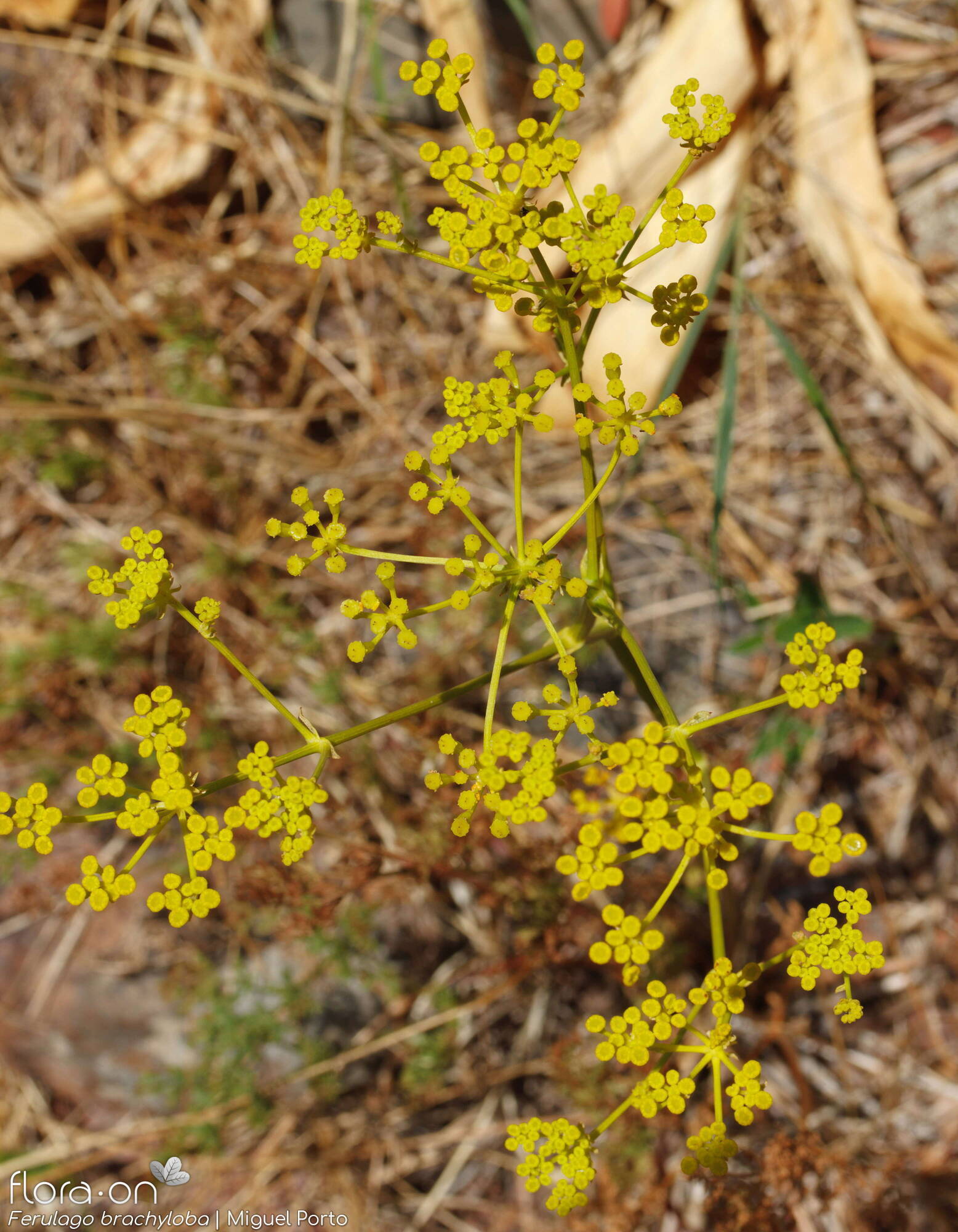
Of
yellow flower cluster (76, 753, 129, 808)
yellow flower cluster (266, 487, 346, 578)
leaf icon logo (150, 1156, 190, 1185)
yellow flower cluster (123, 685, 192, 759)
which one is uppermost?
yellow flower cluster (266, 487, 346, 578)

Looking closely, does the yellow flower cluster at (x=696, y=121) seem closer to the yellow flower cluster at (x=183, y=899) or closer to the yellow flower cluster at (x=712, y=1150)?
the yellow flower cluster at (x=183, y=899)

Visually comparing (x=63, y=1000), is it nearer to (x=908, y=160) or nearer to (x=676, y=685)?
(x=676, y=685)

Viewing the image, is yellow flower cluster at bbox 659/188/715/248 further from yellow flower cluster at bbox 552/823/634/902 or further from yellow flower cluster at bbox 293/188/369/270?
yellow flower cluster at bbox 552/823/634/902

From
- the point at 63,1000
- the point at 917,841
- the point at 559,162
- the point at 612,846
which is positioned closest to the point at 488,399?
the point at 559,162

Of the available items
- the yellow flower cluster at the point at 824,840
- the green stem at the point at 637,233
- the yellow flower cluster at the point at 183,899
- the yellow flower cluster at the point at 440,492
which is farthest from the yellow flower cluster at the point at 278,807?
the green stem at the point at 637,233

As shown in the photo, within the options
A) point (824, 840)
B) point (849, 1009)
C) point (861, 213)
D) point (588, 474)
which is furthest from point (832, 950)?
point (861, 213)

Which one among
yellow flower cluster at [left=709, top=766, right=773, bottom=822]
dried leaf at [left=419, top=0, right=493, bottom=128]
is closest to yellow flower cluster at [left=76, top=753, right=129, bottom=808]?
yellow flower cluster at [left=709, top=766, right=773, bottom=822]
